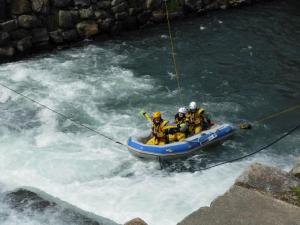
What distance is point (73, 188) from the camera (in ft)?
31.7

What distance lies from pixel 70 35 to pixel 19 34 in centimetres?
188

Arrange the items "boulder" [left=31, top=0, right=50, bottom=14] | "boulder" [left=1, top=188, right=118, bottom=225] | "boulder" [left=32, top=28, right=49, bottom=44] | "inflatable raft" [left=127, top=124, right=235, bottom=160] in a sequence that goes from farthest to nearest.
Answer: "boulder" [left=32, top=28, right=49, bottom=44] < "boulder" [left=31, top=0, right=50, bottom=14] < "inflatable raft" [left=127, top=124, right=235, bottom=160] < "boulder" [left=1, top=188, right=118, bottom=225]

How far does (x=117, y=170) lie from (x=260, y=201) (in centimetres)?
623

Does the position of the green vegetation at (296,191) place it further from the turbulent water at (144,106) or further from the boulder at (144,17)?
the boulder at (144,17)

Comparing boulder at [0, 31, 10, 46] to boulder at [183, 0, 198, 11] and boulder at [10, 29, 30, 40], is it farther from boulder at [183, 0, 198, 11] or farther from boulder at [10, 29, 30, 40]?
boulder at [183, 0, 198, 11]

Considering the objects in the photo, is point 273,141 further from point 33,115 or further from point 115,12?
point 115,12

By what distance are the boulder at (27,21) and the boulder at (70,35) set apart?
1137 mm

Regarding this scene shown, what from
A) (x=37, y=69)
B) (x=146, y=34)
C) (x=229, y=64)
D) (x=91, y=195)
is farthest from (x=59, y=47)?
(x=91, y=195)

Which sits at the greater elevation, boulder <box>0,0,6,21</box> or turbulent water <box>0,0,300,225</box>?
boulder <box>0,0,6,21</box>

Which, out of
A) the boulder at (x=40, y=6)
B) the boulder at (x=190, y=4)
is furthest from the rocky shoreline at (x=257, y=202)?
the boulder at (x=190, y=4)

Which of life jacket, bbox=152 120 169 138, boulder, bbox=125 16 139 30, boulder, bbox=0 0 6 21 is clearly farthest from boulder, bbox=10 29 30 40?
life jacket, bbox=152 120 169 138

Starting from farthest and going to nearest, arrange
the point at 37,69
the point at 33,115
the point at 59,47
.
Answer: the point at 59,47
the point at 37,69
the point at 33,115

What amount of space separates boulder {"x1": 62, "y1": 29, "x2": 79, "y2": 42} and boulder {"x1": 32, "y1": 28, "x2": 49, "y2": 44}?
662 millimetres

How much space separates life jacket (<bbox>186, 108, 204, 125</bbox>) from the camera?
11.1 metres
